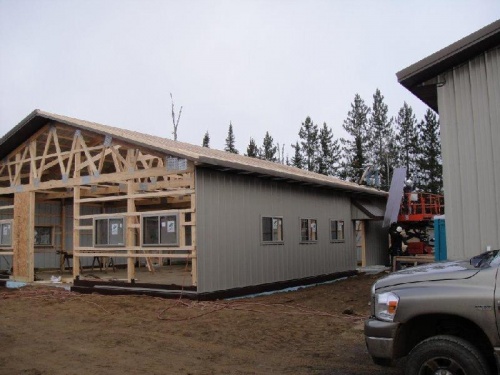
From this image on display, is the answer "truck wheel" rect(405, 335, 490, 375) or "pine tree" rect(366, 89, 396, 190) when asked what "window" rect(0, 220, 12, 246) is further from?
"pine tree" rect(366, 89, 396, 190)

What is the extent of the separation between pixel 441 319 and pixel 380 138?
46641 millimetres

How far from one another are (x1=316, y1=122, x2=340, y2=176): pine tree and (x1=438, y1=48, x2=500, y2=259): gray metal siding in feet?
143

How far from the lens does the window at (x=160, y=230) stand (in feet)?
42.0

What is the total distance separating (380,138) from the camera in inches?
1966

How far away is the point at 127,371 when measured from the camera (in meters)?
6.57

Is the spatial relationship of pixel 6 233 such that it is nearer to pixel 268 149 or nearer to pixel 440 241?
pixel 440 241

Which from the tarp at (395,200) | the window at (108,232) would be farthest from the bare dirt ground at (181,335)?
the tarp at (395,200)

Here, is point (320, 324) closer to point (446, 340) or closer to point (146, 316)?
point (146, 316)

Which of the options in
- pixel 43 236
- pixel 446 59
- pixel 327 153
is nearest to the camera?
pixel 446 59

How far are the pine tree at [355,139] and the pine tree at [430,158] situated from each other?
5433 millimetres

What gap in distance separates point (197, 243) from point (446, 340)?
8205 millimetres

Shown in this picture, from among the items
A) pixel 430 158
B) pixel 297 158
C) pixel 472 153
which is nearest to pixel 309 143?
pixel 297 158

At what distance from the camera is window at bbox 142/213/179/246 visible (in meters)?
12.8

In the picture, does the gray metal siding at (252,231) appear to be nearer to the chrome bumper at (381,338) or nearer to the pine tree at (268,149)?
the chrome bumper at (381,338)
